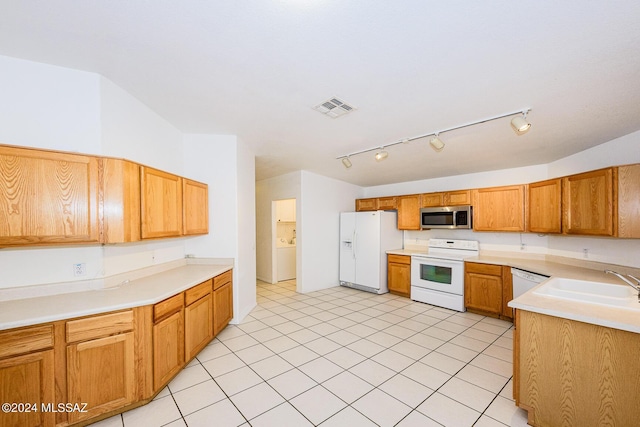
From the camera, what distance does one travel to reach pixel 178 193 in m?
2.85

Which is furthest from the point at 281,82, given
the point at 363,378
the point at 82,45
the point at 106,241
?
the point at 363,378

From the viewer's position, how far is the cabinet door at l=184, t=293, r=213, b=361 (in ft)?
8.21

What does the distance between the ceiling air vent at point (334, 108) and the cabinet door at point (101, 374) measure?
256cm

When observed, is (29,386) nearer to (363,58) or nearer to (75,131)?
(75,131)

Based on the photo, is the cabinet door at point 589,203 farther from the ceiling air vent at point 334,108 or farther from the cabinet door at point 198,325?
the cabinet door at point 198,325

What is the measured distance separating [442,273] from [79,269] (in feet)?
15.7

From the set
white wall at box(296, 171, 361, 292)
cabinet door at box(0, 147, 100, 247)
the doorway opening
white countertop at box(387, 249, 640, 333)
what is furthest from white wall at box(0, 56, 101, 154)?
the doorway opening

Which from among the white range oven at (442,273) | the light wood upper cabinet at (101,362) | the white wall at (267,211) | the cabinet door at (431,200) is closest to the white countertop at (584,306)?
the white range oven at (442,273)

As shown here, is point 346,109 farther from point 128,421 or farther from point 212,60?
point 128,421

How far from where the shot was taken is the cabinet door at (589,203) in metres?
2.56

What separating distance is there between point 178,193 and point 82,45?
143cm

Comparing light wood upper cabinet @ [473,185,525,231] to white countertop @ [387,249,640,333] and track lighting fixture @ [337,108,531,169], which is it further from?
track lighting fixture @ [337,108,531,169]

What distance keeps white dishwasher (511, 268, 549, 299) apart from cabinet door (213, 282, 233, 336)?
3.95m

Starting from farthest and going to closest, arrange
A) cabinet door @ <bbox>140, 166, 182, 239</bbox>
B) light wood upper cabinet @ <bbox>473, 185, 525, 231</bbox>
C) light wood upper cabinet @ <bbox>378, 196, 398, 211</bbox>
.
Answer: light wood upper cabinet @ <bbox>378, 196, 398, 211</bbox> < light wood upper cabinet @ <bbox>473, 185, 525, 231</bbox> < cabinet door @ <bbox>140, 166, 182, 239</bbox>
